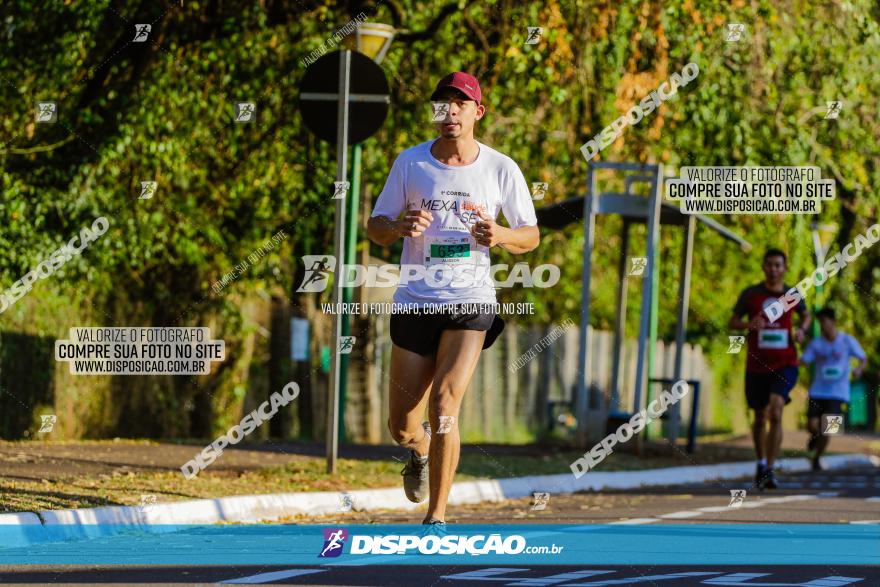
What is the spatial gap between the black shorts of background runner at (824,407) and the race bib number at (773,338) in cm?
485

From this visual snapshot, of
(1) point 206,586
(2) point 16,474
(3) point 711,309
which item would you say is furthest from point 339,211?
(3) point 711,309

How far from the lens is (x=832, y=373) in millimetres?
19719

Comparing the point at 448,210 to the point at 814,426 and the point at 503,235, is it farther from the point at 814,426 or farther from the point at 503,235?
the point at 814,426

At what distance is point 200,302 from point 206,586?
12.5m

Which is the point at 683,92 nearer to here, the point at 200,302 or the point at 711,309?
the point at 200,302

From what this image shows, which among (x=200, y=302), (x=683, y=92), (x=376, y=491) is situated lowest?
(x=376, y=491)

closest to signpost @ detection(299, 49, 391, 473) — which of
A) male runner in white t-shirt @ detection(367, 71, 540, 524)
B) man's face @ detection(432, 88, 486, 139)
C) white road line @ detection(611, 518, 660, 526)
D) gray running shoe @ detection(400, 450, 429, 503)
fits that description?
white road line @ detection(611, 518, 660, 526)

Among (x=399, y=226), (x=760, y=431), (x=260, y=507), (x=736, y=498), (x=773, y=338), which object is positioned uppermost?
(x=399, y=226)

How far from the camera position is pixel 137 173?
1659 cm

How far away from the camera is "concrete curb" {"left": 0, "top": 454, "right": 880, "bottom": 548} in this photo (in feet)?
30.5

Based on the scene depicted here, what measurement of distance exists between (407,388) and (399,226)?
2.92ft

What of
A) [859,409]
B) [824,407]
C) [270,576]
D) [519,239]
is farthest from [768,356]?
[859,409]

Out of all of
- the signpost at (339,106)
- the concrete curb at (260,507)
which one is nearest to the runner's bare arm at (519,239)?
the concrete curb at (260,507)

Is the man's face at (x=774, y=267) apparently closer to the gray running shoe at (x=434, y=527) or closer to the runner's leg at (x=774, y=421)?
the runner's leg at (x=774, y=421)
